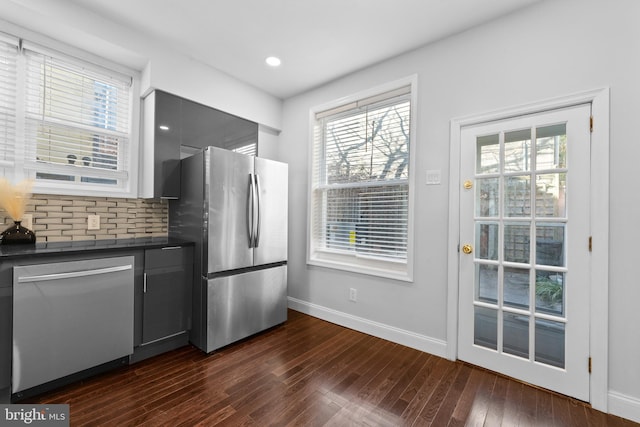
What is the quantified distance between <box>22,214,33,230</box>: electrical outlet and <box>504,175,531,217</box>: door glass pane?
3714 mm

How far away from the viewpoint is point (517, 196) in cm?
215

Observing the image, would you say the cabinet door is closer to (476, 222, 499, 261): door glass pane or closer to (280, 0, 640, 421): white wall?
(280, 0, 640, 421): white wall

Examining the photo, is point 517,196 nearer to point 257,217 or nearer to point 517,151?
point 517,151

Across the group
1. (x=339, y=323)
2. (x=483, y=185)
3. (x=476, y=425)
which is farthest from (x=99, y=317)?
(x=483, y=185)

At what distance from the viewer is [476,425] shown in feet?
5.46

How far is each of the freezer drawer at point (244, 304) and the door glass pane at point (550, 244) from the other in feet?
7.59

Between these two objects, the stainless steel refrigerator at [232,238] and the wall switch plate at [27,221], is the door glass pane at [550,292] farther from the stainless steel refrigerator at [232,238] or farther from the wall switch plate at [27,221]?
the wall switch plate at [27,221]

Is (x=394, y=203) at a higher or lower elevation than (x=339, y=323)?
higher

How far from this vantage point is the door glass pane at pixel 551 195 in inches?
78.1

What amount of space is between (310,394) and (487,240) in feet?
5.86

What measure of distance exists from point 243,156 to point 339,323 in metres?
2.08

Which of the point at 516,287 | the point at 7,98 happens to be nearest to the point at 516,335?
the point at 516,287

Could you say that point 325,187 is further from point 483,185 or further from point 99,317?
point 99,317

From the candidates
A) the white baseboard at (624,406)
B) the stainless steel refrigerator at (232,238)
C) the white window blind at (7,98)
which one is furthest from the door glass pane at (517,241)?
the white window blind at (7,98)
